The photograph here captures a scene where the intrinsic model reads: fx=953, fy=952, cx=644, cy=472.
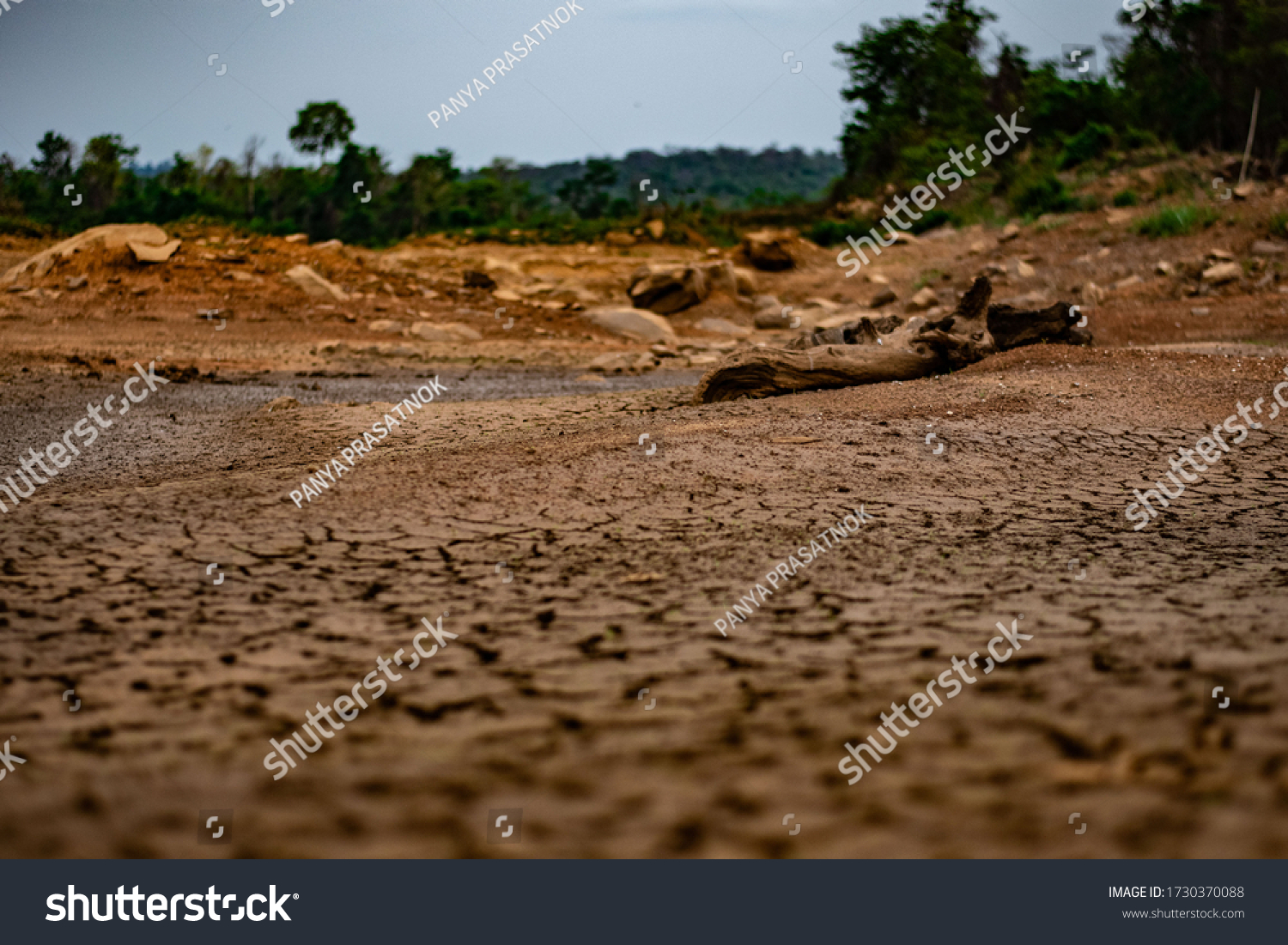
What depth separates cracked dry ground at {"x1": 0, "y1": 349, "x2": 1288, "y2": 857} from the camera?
1726mm

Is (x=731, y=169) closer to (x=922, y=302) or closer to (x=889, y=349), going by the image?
(x=922, y=302)

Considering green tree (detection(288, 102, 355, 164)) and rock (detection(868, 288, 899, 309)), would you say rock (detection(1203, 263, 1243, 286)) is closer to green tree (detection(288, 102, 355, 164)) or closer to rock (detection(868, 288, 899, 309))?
rock (detection(868, 288, 899, 309))

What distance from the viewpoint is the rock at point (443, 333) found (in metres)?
11.8

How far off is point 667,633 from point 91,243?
13049mm

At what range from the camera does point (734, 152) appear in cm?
10912

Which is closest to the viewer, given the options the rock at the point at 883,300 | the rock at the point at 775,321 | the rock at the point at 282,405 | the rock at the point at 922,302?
the rock at the point at 282,405

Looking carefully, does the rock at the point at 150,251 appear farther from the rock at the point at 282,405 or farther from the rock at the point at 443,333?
the rock at the point at 282,405

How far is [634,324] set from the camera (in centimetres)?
1302

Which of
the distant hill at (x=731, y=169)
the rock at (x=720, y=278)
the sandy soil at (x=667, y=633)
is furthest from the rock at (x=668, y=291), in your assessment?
the distant hill at (x=731, y=169)

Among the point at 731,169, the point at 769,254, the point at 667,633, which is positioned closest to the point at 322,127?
the point at 769,254

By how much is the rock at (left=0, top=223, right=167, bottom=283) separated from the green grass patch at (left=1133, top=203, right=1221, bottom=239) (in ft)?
48.1

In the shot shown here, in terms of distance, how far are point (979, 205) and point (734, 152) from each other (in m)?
93.0

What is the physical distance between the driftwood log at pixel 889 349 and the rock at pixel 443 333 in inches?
217

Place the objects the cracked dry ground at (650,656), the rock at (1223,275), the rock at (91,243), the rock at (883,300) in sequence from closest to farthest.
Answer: the cracked dry ground at (650,656) < the rock at (1223,275) < the rock at (91,243) < the rock at (883,300)
